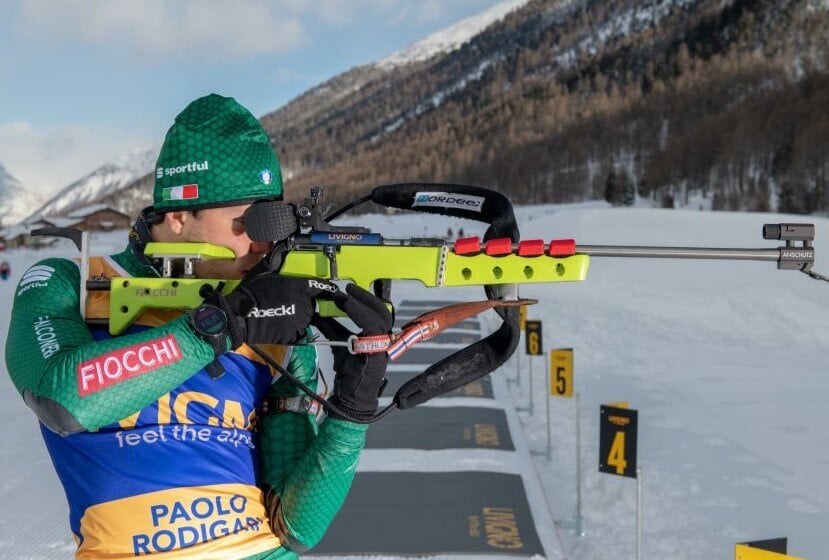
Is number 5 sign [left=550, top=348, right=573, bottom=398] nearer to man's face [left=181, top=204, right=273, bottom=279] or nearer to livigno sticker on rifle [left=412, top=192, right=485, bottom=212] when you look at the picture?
livigno sticker on rifle [left=412, top=192, right=485, bottom=212]

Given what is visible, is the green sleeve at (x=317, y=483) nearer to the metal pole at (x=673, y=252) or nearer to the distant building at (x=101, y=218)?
the metal pole at (x=673, y=252)

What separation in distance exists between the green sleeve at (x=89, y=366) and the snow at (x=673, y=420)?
1.08 m

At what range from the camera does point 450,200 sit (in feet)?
6.58

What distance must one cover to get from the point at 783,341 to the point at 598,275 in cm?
589

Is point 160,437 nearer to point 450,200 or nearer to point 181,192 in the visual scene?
point 181,192

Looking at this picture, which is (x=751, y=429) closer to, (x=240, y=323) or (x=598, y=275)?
(x=240, y=323)

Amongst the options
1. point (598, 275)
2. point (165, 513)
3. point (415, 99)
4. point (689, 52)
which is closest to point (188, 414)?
point (165, 513)

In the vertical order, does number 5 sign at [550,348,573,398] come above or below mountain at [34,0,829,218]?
below

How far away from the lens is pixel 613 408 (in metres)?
5.30

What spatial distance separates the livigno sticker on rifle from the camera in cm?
197

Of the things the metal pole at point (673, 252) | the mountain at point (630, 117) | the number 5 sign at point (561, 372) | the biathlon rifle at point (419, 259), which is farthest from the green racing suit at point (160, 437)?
the mountain at point (630, 117)

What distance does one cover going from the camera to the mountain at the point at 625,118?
6188 centimetres

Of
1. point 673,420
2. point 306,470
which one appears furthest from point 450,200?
point 673,420

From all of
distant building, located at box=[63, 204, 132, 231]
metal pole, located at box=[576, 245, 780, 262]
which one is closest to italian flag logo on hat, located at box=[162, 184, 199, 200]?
metal pole, located at box=[576, 245, 780, 262]
